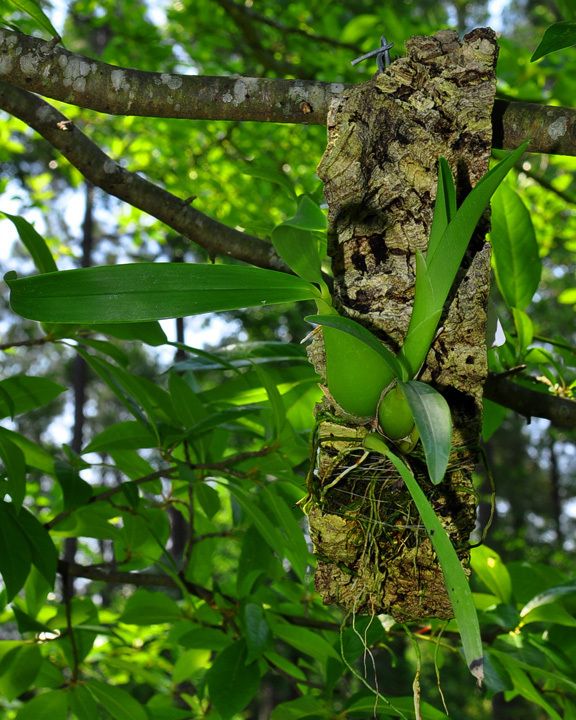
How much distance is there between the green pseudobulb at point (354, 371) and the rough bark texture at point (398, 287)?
0.16 ft

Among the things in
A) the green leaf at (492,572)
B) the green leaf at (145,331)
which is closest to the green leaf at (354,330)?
the green leaf at (145,331)

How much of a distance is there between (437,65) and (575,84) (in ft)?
5.81

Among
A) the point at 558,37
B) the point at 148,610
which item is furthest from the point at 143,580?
the point at 558,37

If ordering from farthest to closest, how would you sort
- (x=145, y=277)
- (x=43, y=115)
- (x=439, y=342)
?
(x=43, y=115), (x=439, y=342), (x=145, y=277)

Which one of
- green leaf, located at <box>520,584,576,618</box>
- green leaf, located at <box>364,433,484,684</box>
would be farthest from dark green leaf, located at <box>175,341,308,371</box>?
green leaf, located at <box>364,433,484,684</box>

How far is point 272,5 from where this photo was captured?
166 inches

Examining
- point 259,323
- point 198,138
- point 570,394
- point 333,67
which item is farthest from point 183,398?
point 259,323

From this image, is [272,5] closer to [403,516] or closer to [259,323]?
[259,323]

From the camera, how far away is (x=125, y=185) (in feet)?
4.14

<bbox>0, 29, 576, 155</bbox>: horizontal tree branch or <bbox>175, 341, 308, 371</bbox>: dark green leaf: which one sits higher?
<bbox>0, 29, 576, 155</bbox>: horizontal tree branch

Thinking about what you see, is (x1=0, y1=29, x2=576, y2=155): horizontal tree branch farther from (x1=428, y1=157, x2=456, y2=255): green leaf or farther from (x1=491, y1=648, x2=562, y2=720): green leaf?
(x1=491, y1=648, x2=562, y2=720): green leaf

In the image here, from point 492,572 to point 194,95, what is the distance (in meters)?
1.02

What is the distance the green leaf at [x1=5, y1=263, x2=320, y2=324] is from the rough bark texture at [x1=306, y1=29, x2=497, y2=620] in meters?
0.18

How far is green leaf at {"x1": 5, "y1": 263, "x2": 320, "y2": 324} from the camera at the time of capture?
2.23 ft
